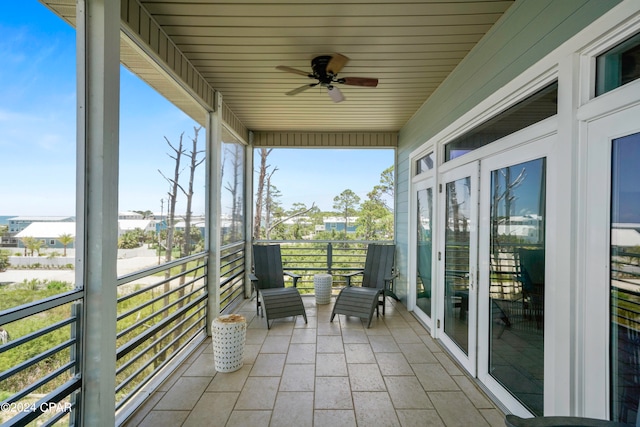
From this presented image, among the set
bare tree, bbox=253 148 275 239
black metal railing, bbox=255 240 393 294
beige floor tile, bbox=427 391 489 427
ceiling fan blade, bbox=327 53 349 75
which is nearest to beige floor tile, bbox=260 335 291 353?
beige floor tile, bbox=427 391 489 427

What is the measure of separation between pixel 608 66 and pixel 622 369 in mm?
1335

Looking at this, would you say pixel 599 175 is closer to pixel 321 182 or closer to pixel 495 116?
pixel 495 116

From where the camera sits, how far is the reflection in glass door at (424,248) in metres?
3.93

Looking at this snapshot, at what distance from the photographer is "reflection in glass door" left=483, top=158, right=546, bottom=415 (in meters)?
1.91

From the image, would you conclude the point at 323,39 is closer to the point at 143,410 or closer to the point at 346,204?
the point at 143,410

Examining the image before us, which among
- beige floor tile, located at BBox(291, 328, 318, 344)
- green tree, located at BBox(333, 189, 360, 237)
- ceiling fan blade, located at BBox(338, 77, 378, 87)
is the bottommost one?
beige floor tile, located at BBox(291, 328, 318, 344)

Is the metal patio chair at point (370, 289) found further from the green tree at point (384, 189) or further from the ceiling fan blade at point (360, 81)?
the green tree at point (384, 189)

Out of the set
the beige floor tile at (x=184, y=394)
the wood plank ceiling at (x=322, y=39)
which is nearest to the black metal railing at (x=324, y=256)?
the wood plank ceiling at (x=322, y=39)

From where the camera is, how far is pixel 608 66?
56.2 inches

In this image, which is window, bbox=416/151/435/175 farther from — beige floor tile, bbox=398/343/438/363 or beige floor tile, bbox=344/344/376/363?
beige floor tile, bbox=344/344/376/363

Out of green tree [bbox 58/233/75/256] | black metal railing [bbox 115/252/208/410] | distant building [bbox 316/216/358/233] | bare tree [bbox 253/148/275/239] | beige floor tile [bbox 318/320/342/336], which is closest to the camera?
green tree [bbox 58/233/75/256]

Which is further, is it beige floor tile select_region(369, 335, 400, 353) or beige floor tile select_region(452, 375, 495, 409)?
beige floor tile select_region(369, 335, 400, 353)

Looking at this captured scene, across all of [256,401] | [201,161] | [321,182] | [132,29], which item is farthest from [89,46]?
[321,182]

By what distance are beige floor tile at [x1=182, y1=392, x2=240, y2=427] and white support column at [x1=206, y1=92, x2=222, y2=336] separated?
1312mm
